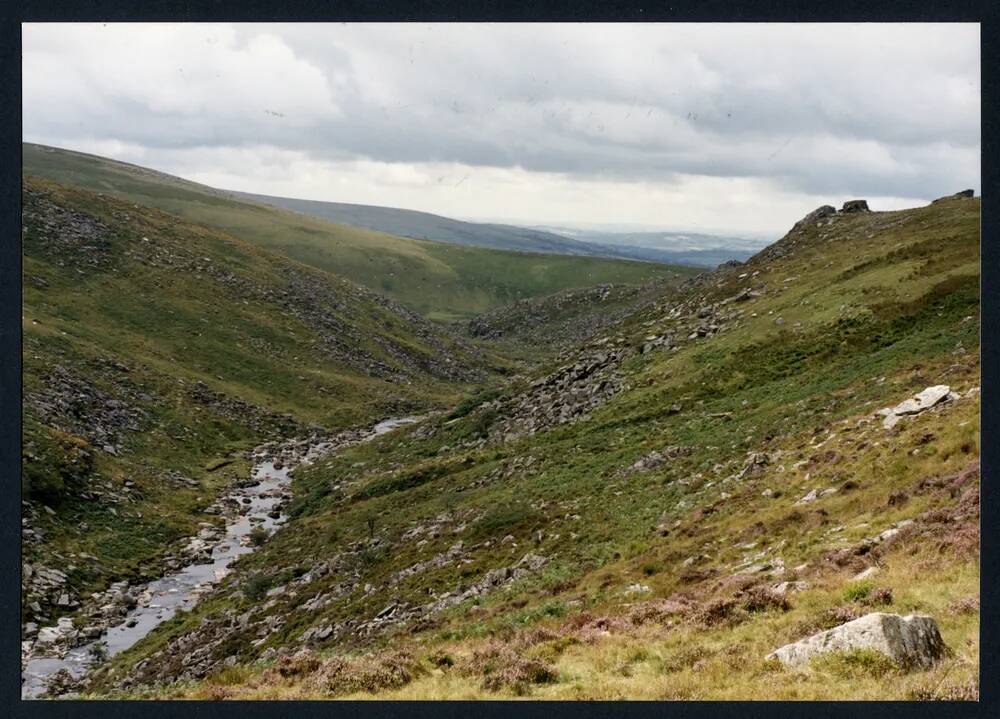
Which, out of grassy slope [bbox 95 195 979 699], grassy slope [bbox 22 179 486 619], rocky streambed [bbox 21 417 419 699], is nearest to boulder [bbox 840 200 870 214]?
grassy slope [bbox 95 195 979 699]

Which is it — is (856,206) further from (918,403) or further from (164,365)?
(164,365)

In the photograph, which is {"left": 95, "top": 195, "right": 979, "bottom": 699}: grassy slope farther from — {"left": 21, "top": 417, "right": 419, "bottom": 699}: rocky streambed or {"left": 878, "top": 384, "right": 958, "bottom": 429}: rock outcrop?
{"left": 21, "top": 417, "right": 419, "bottom": 699}: rocky streambed

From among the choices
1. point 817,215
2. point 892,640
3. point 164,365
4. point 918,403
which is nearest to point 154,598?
point 892,640

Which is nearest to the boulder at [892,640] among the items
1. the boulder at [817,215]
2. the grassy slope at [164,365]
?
the grassy slope at [164,365]

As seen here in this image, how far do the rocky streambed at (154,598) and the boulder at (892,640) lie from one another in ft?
65.3

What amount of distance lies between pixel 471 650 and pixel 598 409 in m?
30.4

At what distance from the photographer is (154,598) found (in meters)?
36.4

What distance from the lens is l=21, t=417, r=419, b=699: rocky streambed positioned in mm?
28219

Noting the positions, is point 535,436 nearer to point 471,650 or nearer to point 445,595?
point 445,595

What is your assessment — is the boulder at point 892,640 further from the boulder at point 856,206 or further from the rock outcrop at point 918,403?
the boulder at point 856,206

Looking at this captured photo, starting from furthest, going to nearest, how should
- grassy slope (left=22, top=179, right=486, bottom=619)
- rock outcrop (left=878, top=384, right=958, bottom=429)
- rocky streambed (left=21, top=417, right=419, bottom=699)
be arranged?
1. grassy slope (left=22, top=179, right=486, bottom=619)
2. rocky streambed (left=21, top=417, right=419, bottom=699)
3. rock outcrop (left=878, top=384, right=958, bottom=429)

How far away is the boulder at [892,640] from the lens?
1310 centimetres

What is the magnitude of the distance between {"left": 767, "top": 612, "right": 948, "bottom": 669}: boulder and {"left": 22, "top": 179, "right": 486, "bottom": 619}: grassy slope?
3535 centimetres
